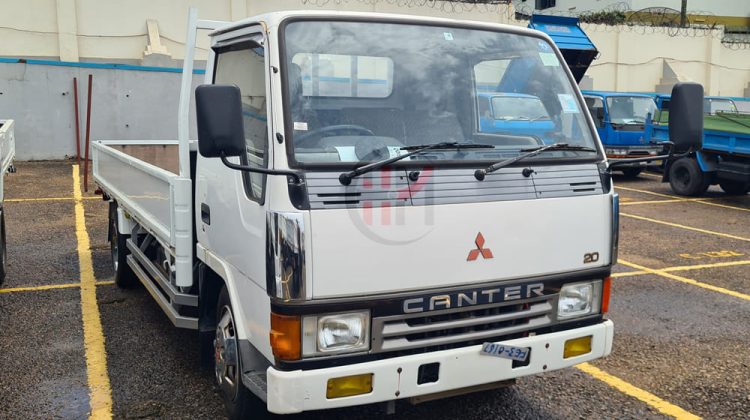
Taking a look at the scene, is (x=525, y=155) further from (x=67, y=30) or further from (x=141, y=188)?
(x=67, y=30)

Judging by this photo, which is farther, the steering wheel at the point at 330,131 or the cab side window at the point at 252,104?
the cab side window at the point at 252,104

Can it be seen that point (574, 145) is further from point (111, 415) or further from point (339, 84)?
point (111, 415)

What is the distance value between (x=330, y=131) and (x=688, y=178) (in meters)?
11.2

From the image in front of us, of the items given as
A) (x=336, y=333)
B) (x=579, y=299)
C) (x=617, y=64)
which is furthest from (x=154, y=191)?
(x=617, y=64)

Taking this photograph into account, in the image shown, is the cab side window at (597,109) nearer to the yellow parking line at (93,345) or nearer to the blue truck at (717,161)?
the blue truck at (717,161)

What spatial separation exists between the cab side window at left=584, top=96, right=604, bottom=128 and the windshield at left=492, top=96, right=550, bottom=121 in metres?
11.8

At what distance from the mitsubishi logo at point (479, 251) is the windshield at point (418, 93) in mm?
385

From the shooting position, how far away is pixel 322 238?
2.92 metres

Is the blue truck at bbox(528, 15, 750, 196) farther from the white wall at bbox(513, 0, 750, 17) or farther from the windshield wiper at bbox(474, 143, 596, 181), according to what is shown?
the white wall at bbox(513, 0, 750, 17)

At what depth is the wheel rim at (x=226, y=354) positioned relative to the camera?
351cm

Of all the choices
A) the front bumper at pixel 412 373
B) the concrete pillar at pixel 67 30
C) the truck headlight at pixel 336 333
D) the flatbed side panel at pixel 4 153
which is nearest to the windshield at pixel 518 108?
the front bumper at pixel 412 373

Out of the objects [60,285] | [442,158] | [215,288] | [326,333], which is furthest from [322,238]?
[60,285]

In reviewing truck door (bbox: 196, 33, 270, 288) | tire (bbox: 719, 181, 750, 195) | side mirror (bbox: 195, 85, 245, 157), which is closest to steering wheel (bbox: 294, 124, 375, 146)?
truck door (bbox: 196, 33, 270, 288)

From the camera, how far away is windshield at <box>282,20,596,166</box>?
3213mm
